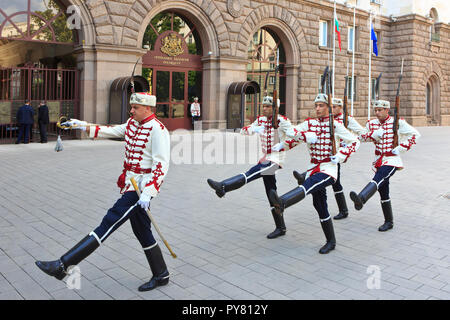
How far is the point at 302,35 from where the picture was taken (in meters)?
24.8

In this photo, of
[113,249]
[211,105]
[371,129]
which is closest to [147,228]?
[113,249]

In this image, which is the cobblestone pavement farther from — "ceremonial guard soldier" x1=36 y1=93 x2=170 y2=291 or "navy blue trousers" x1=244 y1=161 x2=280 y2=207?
"navy blue trousers" x1=244 y1=161 x2=280 y2=207

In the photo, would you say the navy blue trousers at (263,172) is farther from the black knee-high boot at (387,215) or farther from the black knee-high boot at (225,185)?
the black knee-high boot at (387,215)

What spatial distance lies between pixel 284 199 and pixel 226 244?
105 centimetres

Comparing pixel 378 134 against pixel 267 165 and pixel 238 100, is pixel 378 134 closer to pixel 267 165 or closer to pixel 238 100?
pixel 267 165

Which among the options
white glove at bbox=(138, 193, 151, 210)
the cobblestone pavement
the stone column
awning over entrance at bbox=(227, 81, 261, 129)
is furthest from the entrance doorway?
white glove at bbox=(138, 193, 151, 210)

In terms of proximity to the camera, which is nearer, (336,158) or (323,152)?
(336,158)

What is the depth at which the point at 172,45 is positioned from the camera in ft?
68.7

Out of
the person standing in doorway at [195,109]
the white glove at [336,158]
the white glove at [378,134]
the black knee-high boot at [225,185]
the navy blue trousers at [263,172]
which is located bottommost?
the black knee-high boot at [225,185]

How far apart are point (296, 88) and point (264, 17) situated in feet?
13.6

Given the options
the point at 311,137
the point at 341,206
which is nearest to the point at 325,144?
the point at 311,137

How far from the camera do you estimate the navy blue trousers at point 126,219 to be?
4.16 meters

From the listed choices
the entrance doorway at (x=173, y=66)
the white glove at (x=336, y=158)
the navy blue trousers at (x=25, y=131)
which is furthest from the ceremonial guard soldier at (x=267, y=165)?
the entrance doorway at (x=173, y=66)

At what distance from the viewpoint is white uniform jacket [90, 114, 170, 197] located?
4254mm
